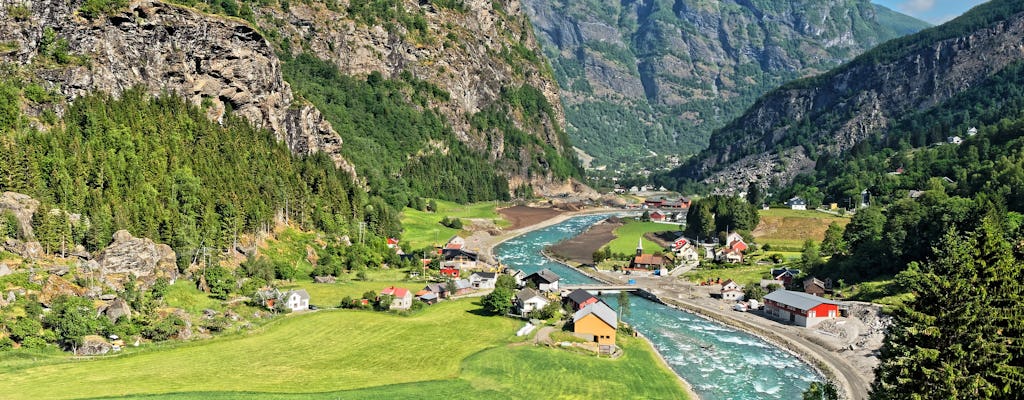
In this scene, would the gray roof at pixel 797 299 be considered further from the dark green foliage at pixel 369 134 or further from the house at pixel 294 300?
the dark green foliage at pixel 369 134

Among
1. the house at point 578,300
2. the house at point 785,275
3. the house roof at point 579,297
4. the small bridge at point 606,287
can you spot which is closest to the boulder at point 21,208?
the house at point 578,300

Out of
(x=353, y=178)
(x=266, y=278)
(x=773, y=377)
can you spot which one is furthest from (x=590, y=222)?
(x=773, y=377)

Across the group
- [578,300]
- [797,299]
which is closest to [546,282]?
[578,300]

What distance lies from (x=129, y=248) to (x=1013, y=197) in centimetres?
11061

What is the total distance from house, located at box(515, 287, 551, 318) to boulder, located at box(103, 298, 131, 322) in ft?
122

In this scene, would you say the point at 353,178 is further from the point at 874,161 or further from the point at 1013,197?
the point at 874,161

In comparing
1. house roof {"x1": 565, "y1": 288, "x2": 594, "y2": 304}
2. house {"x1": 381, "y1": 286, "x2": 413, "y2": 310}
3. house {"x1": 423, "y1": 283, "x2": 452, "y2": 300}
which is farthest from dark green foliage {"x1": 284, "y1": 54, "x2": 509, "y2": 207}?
house roof {"x1": 565, "y1": 288, "x2": 594, "y2": 304}

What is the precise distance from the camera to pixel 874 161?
195 meters

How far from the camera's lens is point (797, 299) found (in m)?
78.6

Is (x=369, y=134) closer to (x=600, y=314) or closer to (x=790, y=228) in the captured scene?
(x=790, y=228)

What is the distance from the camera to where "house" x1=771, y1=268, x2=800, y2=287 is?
93.7 metres

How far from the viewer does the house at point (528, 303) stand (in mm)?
76875

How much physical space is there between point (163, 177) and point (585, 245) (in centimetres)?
8115

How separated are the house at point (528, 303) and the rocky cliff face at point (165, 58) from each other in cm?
6187
